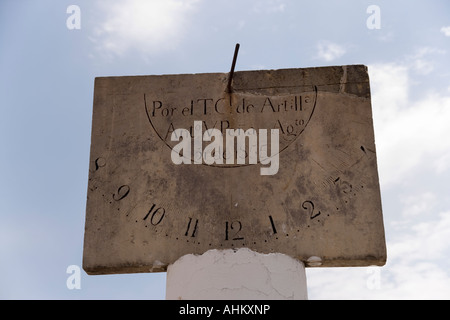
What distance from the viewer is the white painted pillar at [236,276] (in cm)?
417

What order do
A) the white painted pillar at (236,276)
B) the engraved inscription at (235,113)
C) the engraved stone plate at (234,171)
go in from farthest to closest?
the engraved inscription at (235,113), the engraved stone plate at (234,171), the white painted pillar at (236,276)

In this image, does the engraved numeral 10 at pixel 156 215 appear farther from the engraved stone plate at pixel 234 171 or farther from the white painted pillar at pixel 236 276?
the white painted pillar at pixel 236 276

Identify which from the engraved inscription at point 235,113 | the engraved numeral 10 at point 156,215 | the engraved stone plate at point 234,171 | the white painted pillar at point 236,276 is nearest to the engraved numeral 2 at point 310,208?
the engraved stone plate at point 234,171

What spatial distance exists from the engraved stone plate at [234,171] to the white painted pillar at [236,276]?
66 mm

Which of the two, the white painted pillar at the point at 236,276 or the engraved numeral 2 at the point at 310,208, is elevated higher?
the engraved numeral 2 at the point at 310,208

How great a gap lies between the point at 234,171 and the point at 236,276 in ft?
2.47

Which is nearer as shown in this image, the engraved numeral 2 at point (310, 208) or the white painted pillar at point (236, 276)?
the white painted pillar at point (236, 276)

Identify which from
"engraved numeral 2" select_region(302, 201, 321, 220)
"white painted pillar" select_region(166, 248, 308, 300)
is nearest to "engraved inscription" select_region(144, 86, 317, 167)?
"engraved numeral 2" select_region(302, 201, 321, 220)

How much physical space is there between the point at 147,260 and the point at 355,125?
1730 mm

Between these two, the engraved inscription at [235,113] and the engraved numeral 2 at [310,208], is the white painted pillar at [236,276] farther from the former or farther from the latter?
the engraved inscription at [235,113]

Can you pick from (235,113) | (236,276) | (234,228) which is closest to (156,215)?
(234,228)

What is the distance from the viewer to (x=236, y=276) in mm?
4227

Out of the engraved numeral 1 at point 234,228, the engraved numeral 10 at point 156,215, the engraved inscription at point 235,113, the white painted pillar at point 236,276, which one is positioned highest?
the engraved inscription at point 235,113

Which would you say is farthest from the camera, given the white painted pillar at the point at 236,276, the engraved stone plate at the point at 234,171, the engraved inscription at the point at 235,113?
the engraved inscription at the point at 235,113
